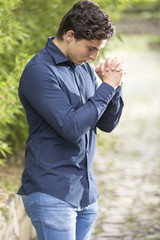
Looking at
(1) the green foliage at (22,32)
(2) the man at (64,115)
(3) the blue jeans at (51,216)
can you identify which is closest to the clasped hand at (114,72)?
(2) the man at (64,115)

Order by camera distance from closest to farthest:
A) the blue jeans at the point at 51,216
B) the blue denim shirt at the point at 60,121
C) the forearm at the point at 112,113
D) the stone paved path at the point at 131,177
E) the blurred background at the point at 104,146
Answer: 1. the blue denim shirt at the point at 60,121
2. the blue jeans at the point at 51,216
3. the forearm at the point at 112,113
4. the blurred background at the point at 104,146
5. the stone paved path at the point at 131,177

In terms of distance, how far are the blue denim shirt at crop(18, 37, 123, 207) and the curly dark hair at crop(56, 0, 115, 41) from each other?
0.16m

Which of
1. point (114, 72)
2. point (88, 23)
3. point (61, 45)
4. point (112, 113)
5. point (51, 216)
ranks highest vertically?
point (88, 23)

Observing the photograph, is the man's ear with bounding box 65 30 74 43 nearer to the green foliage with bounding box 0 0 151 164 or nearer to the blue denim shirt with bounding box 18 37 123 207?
the blue denim shirt with bounding box 18 37 123 207

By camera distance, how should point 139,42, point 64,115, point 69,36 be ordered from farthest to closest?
point 139,42 → point 69,36 → point 64,115

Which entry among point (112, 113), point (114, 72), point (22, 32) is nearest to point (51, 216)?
point (112, 113)

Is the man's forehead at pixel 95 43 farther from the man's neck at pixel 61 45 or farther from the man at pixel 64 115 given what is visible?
the man's neck at pixel 61 45

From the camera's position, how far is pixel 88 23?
1931 mm

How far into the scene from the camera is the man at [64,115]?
1929 millimetres

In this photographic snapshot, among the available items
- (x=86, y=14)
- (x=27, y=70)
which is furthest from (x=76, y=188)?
(x=86, y=14)

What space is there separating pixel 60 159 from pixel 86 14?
65cm

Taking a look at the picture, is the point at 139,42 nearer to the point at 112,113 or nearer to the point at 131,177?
the point at 131,177

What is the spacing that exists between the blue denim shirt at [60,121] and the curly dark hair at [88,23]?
0.16 m

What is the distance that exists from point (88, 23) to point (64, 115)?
1.33ft
